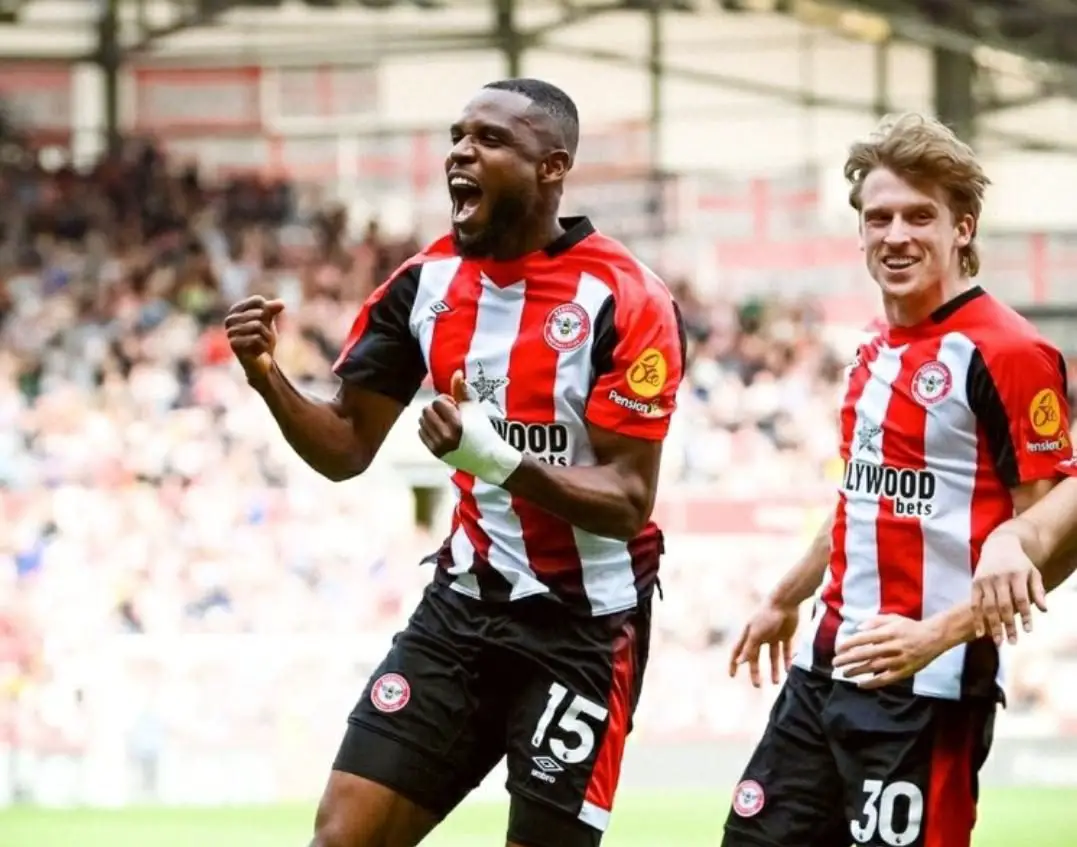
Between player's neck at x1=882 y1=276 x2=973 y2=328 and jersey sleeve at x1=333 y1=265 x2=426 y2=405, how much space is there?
43.5 inches

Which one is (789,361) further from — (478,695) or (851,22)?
(478,695)

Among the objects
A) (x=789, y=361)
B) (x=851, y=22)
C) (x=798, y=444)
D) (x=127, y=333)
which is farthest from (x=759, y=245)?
(x=127, y=333)

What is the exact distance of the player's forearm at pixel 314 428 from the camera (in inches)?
191

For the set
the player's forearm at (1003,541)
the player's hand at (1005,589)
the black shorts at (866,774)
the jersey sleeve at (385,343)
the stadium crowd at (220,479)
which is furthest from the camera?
the stadium crowd at (220,479)

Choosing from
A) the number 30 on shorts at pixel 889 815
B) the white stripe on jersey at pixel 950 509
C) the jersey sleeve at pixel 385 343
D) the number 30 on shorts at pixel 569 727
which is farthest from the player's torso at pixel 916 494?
the jersey sleeve at pixel 385 343

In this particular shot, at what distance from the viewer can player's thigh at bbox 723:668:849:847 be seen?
15.2 feet

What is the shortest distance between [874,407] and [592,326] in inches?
25.1

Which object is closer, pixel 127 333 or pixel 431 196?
pixel 127 333

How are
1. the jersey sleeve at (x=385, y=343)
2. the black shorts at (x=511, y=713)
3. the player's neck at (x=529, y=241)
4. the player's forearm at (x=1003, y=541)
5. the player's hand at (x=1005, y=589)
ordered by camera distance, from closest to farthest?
the player's hand at (x=1005, y=589) < the player's forearm at (x=1003, y=541) < the black shorts at (x=511, y=713) < the player's neck at (x=529, y=241) < the jersey sleeve at (x=385, y=343)

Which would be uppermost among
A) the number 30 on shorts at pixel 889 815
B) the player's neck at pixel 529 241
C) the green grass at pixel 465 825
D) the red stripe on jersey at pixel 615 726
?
the player's neck at pixel 529 241

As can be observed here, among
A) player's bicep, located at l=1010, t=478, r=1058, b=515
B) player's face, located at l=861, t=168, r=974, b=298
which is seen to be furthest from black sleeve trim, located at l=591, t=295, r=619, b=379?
player's bicep, located at l=1010, t=478, r=1058, b=515

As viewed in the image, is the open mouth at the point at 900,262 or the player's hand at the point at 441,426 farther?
the open mouth at the point at 900,262

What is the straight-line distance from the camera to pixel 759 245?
843 inches

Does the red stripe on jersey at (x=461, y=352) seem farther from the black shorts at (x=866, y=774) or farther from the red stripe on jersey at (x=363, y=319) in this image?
the black shorts at (x=866, y=774)
